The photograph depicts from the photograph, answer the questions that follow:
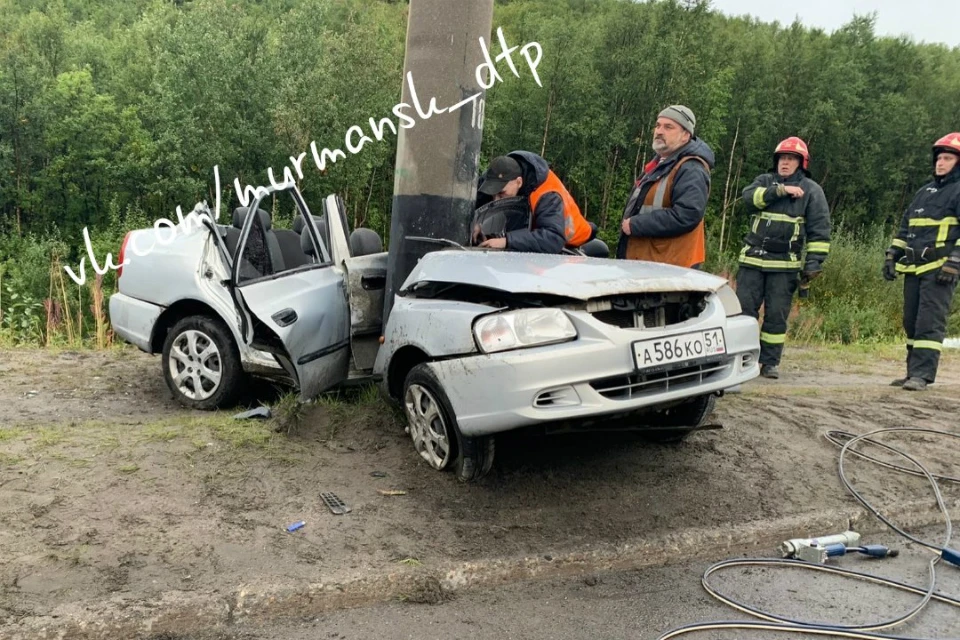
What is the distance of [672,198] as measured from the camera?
17.5 ft

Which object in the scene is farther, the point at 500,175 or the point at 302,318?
the point at 500,175

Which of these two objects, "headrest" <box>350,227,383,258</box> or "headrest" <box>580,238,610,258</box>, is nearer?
"headrest" <box>350,227,383,258</box>

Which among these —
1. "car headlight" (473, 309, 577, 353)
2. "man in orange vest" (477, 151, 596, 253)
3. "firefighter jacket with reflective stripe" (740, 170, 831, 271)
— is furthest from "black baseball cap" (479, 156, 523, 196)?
"firefighter jacket with reflective stripe" (740, 170, 831, 271)

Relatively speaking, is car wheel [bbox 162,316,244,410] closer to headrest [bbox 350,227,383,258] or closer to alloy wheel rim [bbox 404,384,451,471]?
headrest [bbox 350,227,383,258]

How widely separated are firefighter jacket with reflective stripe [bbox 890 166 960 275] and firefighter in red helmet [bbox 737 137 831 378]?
758 mm

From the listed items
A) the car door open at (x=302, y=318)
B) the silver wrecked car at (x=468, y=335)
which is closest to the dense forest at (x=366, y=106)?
the silver wrecked car at (x=468, y=335)

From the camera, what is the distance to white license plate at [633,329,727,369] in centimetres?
337

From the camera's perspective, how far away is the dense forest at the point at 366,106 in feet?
121

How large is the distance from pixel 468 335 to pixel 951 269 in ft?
16.9

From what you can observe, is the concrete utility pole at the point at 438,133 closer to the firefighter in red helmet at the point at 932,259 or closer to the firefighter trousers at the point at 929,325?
the firefighter in red helmet at the point at 932,259

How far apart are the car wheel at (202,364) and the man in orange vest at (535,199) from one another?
6.70ft

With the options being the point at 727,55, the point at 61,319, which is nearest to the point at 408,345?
the point at 61,319

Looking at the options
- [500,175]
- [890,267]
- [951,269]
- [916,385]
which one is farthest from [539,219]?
[890,267]

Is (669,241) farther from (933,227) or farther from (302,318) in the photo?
(933,227)
